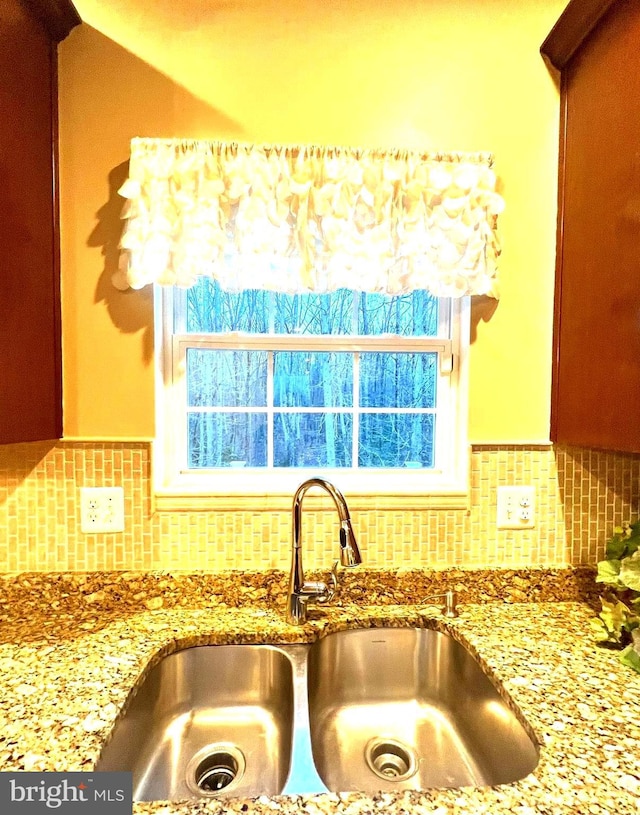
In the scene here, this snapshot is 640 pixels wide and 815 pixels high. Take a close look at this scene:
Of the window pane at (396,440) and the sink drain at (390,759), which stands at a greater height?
the window pane at (396,440)

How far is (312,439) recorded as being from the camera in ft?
4.29

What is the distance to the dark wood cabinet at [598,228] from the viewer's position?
3.01 feet

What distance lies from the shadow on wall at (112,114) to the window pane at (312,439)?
1.86 feet

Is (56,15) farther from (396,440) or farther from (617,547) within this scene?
(617,547)

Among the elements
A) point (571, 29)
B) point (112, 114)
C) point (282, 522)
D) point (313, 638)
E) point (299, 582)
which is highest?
point (571, 29)

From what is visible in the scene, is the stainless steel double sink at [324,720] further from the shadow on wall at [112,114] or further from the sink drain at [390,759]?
the shadow on wall at [112,114]

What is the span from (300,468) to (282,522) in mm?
187

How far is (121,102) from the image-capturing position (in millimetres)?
1129

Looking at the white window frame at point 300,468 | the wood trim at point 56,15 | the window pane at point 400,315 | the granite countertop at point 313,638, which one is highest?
the wood trim at point 56,15

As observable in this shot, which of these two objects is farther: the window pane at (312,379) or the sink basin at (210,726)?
the window pane at (312,379)

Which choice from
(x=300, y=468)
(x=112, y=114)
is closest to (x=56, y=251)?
(x=112, y=114)

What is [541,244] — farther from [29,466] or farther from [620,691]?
[29,466]

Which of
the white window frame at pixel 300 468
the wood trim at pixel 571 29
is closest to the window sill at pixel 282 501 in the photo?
the white window frame at pixel 300 468

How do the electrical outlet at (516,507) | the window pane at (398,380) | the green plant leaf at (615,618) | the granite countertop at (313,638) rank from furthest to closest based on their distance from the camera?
the window pane at (398,380), the electrical outlet at (516,507), the green plant leaf at (615,618), the granite countertop at (313,638)
